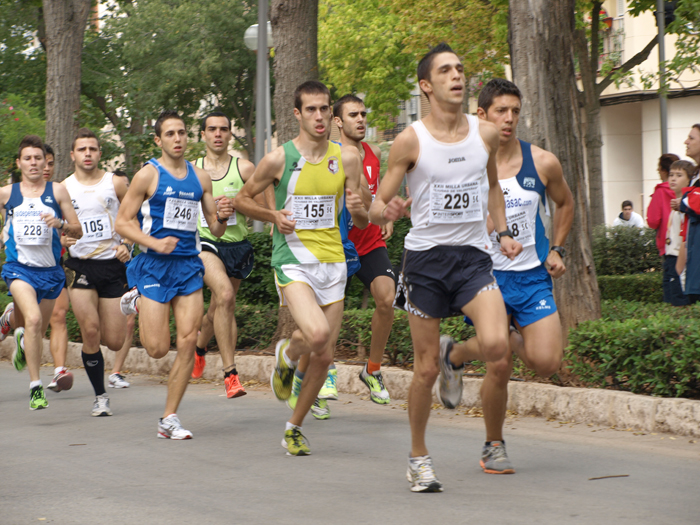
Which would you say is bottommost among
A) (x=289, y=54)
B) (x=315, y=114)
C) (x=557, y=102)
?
(x=315, y=114)

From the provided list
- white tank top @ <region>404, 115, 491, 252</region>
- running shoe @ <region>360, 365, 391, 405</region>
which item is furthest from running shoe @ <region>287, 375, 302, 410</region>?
white tank top @ <region>404, 115, 491, 252</region>

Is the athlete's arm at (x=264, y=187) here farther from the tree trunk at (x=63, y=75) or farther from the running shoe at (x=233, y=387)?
the tree trunk at (x=63, y=75)

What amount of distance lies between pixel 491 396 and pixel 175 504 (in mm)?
1750

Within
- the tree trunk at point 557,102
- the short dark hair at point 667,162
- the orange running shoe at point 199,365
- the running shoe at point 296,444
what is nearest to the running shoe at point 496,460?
the running shoe at point 296,444

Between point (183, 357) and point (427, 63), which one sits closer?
point (427, 63)

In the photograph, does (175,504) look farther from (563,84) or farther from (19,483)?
(563,84)

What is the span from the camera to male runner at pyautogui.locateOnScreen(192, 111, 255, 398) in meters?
8.61

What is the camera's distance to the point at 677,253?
1063 centimetres

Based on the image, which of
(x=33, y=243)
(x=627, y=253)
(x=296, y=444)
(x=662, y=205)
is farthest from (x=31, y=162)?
(x=627, y=253)

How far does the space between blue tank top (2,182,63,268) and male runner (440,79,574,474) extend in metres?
4.33

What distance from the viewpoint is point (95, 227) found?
8.83 metres

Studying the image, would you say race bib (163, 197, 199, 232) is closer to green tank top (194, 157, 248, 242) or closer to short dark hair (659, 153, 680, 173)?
green tank top (194, 157, 248, 242)

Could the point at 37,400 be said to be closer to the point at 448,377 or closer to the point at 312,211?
the point at 312,211

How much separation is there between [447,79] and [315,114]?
1.43 metres
